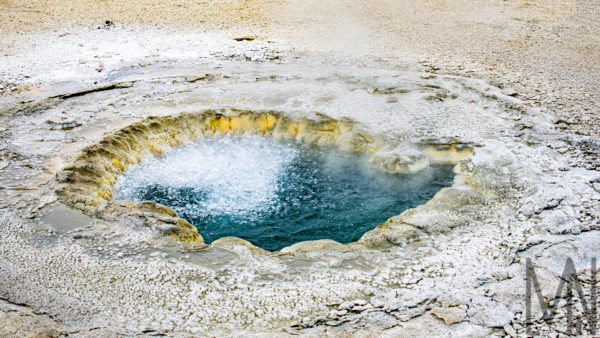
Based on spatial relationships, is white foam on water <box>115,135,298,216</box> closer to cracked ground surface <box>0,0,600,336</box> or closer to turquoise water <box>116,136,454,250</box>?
turquoise water <box>116,136,454,250</box>

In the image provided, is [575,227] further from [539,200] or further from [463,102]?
[463,102]

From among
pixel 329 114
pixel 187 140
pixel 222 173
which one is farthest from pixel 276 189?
pixel 187 140

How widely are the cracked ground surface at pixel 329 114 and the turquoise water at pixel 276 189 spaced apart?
1.50 feet

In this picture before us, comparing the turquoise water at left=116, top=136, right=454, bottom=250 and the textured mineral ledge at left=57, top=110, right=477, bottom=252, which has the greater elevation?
the textured mineral ledge at left=57, top=110, right=477, bottom=252

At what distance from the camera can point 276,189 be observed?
4.17 metres

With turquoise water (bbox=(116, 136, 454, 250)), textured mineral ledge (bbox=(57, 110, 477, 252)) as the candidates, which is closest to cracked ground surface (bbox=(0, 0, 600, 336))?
textured mineral ledge (bbox=(57, 110, 477, 252))

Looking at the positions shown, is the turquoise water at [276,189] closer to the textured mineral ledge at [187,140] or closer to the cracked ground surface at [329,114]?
the textured mineral ledge at [187,140]

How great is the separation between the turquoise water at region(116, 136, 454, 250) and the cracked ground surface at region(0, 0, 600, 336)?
458mm

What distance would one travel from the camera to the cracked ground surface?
2379 millimetres

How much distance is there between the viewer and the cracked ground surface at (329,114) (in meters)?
2.38

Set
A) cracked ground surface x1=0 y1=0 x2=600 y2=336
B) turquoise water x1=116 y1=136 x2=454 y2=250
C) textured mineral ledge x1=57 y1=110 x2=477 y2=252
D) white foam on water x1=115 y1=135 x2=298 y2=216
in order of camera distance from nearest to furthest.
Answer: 1. cracked ground surface x1=0 y1=0 x2=600 y2=336
2. textured mineral ledge x1=57 y1=110 x2=477 y2=252
3. turquoise water x1=116 y1=136 x2=454 y2=250
4. white foam on water x1=115 y1=135 x2=298 y2=216

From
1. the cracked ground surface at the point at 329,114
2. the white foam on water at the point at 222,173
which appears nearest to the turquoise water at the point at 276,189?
the white foam on water at the point at 222,173

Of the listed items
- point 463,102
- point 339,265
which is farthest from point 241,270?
point 463,102

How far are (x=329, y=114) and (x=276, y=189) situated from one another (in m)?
1.24
